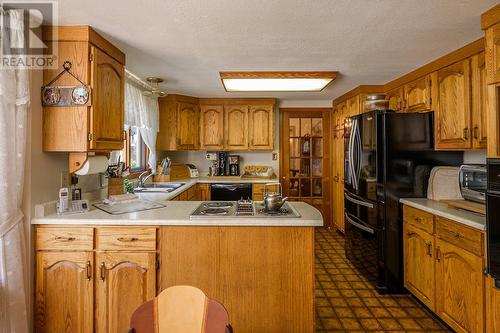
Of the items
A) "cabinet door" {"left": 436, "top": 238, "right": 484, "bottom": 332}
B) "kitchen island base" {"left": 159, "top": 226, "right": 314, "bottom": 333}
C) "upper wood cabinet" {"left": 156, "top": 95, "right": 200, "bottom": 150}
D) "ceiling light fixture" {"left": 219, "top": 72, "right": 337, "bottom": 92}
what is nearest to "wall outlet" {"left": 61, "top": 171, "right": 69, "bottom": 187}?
"kitchen island base" {"left": 159, "top": 226, "right": 314, "bottom": 333}

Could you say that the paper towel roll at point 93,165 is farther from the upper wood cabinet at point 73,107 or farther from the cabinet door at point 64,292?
the cabinet door at point 64,292

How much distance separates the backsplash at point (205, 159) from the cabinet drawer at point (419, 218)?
8.21 ft

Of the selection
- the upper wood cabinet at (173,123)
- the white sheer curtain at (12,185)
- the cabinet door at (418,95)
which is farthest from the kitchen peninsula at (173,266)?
the upper wood cabinet at (173,123)

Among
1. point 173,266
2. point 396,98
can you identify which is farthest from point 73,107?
point 396,98

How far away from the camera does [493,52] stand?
1740 mm

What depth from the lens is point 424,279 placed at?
236 centimetres

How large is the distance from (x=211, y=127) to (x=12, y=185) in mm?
3018

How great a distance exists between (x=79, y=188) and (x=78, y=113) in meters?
0.66

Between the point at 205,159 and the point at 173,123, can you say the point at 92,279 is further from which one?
the point at 205,159

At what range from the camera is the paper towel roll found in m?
2.02

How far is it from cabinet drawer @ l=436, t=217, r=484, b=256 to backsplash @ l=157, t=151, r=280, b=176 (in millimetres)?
2919

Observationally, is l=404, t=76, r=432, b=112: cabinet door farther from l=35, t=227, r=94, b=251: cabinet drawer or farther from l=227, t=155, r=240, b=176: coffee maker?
l=35, t=227, r=94, b=251: cabinet drawer

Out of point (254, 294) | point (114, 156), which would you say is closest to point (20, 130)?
point (114, 156)

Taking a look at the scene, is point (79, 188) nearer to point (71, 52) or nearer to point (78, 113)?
point (78, 113)
